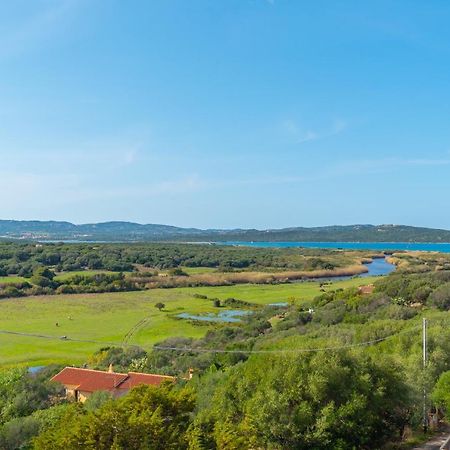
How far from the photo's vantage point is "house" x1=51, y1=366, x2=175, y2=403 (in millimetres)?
29312

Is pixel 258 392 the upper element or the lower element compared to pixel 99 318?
upper

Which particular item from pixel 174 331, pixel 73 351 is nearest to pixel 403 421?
pixel 73 351

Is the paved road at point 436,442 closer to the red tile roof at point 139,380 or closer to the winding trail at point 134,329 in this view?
the red tile roof at point 139,380

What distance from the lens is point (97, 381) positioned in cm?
3119

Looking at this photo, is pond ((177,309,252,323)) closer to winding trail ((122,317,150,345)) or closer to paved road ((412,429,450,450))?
winding trail ((122,317,150,345))

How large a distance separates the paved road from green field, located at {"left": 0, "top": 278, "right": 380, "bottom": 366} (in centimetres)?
Result: 2214

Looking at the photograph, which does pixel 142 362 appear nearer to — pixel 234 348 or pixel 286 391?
pixel 234 348

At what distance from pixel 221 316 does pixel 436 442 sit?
50.0 m

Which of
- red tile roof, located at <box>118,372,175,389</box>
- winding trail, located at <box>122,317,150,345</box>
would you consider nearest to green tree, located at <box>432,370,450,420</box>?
red tile roof, located at <box>118,372,175,389</box>

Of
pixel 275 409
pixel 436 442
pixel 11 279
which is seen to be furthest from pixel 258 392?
pixel 11 279

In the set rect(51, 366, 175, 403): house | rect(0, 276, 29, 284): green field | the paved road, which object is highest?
the paved road

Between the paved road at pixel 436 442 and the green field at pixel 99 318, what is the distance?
22141 millimetres

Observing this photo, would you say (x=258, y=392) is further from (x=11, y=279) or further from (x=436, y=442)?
(x=11, y=279)

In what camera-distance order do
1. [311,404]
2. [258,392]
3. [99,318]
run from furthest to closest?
[99,318] → [258,392] → [311,404]
